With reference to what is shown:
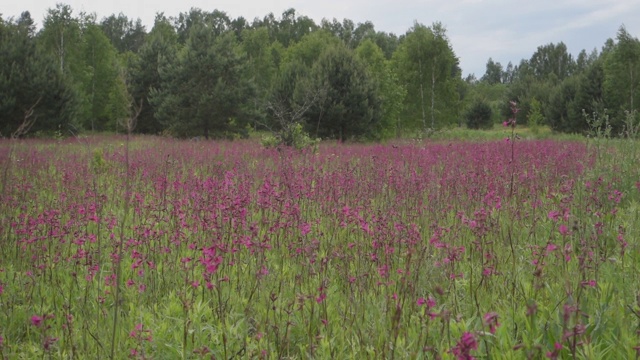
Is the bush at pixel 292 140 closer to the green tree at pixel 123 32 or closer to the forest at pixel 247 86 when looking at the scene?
the forest at pixel 247 86

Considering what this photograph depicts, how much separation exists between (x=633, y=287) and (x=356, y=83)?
2133 centimetres

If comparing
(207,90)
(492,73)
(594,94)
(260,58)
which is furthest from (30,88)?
(492,73)

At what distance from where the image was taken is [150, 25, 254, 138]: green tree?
26234 millimetres

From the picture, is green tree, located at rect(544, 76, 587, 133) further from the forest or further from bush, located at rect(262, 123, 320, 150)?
bush, located at rect(262, 123, 320, 150)

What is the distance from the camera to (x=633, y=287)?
298cm

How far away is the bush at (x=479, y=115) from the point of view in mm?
58812

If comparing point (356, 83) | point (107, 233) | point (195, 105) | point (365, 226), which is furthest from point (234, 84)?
point (365, 226)

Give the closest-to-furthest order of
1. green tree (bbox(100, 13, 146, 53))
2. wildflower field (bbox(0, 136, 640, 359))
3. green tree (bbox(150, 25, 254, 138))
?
wildflower field (bbox(0, 136, 640, 359)), green tree (bbox(150, 25, 254, 138)), green tree (bbox(100, 13, 146, 53))

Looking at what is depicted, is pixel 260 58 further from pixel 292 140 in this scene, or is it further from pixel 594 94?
pixel 292 140

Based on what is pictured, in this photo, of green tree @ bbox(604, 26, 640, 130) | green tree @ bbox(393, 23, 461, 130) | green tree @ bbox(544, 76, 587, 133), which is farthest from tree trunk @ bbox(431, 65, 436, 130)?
green tree @ bbox(544, 76, 587, 133)

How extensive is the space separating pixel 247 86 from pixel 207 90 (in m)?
2.31

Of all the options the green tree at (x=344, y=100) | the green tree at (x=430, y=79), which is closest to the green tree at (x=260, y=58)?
the green tree at (x=430, y=79)

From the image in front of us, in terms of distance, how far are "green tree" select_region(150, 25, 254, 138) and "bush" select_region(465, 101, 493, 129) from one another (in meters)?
39.2

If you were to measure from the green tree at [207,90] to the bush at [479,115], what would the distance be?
3922 cm
